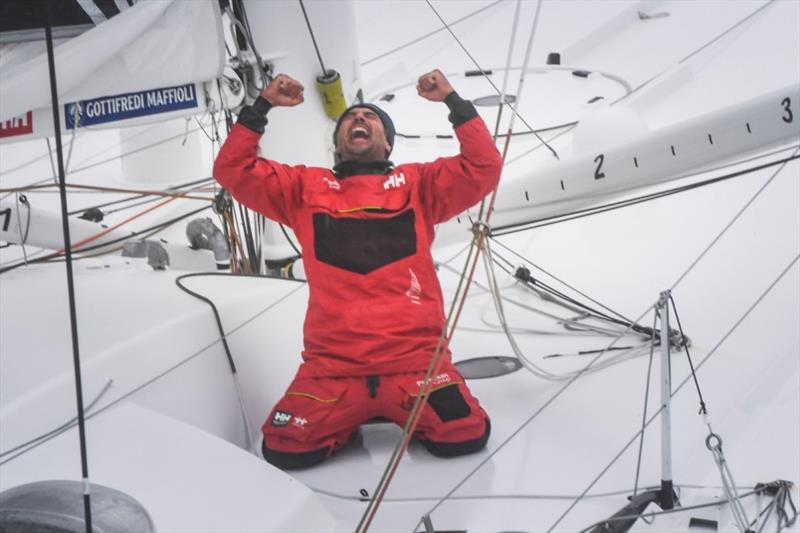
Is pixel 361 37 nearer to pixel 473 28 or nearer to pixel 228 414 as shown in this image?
pixel 473 28

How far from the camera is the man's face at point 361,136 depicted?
172 centimetres

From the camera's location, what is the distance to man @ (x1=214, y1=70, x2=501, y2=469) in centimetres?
159

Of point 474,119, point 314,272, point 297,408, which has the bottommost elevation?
point 297,408

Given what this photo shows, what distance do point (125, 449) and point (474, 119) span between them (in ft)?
2.33

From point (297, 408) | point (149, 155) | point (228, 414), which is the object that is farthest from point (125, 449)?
point (149, 155)

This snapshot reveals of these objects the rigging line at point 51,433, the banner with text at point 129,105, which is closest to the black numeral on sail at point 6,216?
the banner with text at point 129,105

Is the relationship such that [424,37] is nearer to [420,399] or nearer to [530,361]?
[530,361]

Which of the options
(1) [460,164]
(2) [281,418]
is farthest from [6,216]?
(1) [460,164]

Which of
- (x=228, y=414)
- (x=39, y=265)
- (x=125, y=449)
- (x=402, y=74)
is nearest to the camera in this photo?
(x=125, y=449)

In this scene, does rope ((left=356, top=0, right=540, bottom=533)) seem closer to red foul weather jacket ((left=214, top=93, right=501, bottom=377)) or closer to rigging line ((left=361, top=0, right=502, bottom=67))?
red foul weather jacket ((left=214, top=93, right=501, bottom=377))

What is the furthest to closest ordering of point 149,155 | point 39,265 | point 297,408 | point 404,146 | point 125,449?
point 149,155
point 404,146
point 39,265
point 297,408
point 125,449

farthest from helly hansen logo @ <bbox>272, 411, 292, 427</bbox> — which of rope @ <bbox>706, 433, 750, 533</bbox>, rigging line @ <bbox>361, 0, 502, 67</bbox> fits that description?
rigging line @ <bbox>361, 0, 502, 67</bbox>

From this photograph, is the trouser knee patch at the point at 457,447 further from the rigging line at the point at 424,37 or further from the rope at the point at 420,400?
the rigging line at the point at 424,37

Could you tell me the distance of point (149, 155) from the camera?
11.9ft
